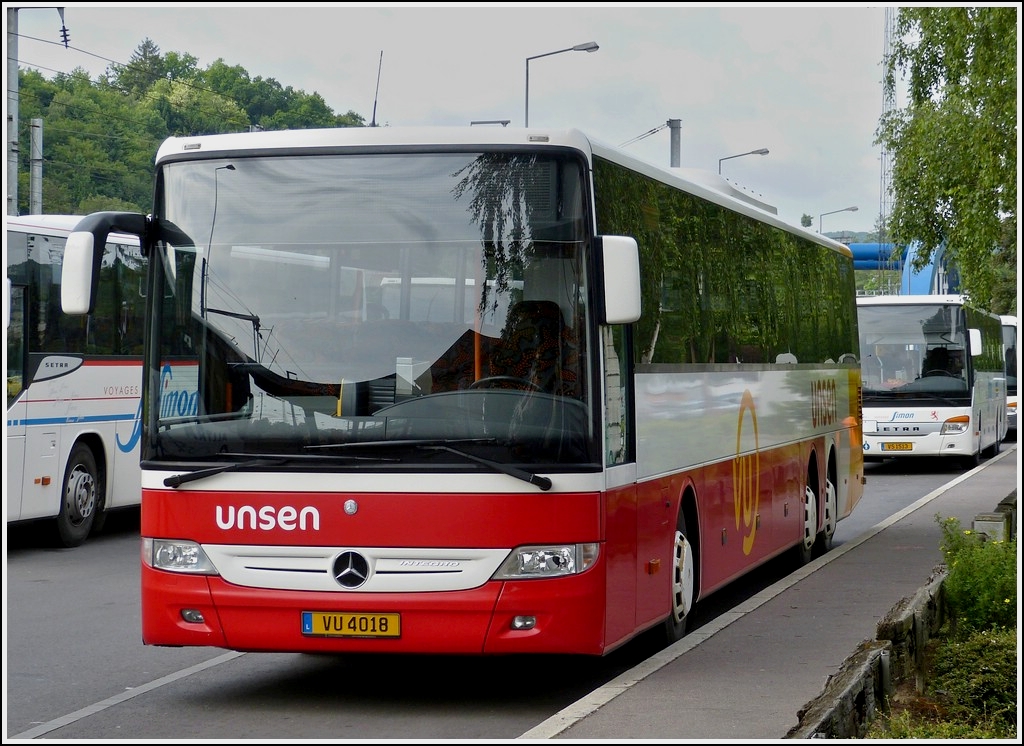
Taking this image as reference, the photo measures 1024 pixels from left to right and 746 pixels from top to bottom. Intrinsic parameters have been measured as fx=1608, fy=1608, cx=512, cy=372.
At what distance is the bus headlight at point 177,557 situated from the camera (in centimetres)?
834

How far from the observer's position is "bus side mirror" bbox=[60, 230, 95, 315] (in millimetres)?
8188

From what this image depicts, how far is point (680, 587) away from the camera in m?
Answer: 10.3

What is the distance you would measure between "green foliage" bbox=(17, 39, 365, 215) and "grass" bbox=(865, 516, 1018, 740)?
150ft

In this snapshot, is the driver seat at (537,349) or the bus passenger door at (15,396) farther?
the bus passenger door at (15,396)

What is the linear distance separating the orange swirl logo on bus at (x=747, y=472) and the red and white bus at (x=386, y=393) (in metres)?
3.36

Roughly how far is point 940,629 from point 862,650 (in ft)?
7.08

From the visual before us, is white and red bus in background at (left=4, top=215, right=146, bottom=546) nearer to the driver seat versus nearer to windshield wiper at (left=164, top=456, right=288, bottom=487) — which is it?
windshield wiper at (left=164, top=456, right=288, bottom=487)

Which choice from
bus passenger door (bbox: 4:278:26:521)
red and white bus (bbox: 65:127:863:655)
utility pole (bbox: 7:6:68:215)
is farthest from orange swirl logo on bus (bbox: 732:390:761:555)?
utility pole (bbox: 7:6:68:215)

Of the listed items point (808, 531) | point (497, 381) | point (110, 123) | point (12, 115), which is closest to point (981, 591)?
point (497, 381)

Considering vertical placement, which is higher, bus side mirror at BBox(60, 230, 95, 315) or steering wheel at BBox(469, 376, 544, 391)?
bus side mirror at BBox(60, 230, 95, 315)

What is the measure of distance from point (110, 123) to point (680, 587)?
2040 inches

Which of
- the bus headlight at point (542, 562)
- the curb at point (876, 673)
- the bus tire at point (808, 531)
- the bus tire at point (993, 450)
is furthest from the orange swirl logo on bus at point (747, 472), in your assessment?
the bus tire at point (993, 450)

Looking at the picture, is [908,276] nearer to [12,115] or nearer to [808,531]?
[12,115]

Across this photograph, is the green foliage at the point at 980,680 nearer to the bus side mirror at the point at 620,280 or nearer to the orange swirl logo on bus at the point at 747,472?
the bus side mirror at the point at 620,280
